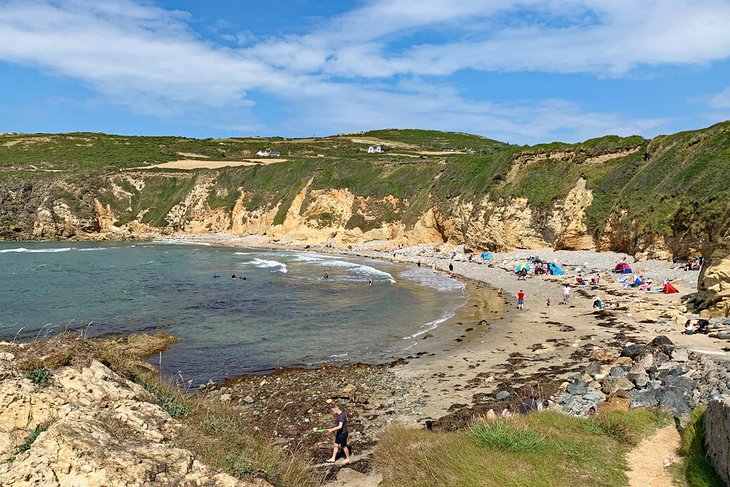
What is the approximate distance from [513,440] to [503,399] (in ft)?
22.1

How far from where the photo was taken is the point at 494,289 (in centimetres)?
3531

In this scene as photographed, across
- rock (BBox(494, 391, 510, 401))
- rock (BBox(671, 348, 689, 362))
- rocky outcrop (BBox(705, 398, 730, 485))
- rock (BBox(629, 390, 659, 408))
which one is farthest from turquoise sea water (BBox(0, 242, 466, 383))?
rocky outcrop (BBox(705, 398, 730, 485))

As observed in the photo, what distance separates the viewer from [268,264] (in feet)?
163

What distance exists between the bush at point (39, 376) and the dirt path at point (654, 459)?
899 cm

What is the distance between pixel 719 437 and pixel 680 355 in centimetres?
973

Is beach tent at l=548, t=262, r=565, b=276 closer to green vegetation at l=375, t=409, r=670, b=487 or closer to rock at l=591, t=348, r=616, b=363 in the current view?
rock at l=591, t=348, r=616, b=363

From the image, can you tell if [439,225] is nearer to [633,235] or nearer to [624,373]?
[633,235]

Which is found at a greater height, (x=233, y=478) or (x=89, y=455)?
(x=89, y=455)

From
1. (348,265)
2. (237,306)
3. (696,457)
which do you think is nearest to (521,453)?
(696,457)

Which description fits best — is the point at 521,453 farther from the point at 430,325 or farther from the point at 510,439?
the point at 430,325

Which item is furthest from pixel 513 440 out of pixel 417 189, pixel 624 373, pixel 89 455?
pixel 417 189

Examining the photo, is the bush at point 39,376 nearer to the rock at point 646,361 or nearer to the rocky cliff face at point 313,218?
the rock at point 646,361

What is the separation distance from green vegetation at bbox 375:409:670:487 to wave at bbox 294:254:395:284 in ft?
94.7

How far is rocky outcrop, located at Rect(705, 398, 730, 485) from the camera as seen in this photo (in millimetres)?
6734
